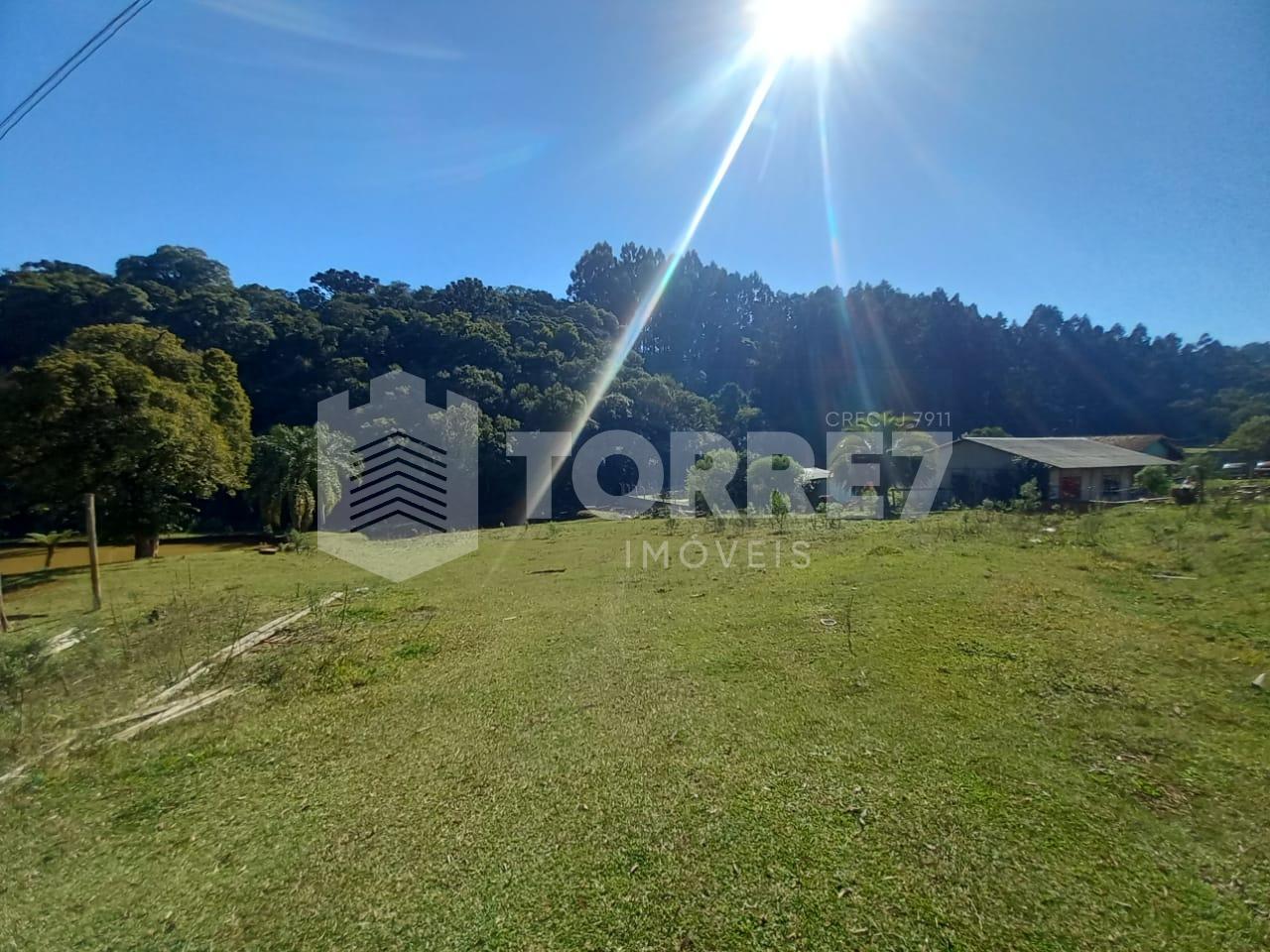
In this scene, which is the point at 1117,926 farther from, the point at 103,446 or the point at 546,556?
the point at 103,446

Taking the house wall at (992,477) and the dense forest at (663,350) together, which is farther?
the dense forest at (663,350)

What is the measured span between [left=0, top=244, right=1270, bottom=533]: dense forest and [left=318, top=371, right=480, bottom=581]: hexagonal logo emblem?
199 centimetres

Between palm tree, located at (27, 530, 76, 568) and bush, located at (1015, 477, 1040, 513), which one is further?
bush, located at (1015, 477, 1040, 513)

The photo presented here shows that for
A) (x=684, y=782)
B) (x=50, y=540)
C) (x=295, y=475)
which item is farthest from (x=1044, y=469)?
(x=50, y=540)

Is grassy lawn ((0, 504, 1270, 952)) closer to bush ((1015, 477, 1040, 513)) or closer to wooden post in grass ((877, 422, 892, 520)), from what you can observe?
bush ((1015, 477, 1040, 513))

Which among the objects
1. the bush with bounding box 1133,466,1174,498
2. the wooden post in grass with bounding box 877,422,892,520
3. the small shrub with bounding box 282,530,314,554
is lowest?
the small shrub with bounding box 282,530,314,554

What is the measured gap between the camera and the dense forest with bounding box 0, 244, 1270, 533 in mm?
29594

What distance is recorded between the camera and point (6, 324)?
26.2 metres

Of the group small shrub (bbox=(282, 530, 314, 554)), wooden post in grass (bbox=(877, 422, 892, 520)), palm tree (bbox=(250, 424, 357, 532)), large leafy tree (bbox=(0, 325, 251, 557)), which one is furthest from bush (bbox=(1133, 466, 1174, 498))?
large leafy tree (bbox=(0, 325, 251, 557))

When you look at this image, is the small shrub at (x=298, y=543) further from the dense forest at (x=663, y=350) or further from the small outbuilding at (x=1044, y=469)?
the small outbuilding at (x=1044, y=469)

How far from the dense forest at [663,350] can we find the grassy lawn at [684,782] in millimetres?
23500

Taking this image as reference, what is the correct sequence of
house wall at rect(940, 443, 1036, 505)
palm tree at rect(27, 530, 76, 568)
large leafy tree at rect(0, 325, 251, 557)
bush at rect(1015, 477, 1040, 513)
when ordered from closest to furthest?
large leafy tree at rect(0, 325, 251, 557) < palm tree at rect(27, 530, 76, 568) < bush at rect(1015, 477, 1040, 513) < house wall at rect(940, 443, 1036, 505)

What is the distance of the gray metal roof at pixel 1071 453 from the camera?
2133cm

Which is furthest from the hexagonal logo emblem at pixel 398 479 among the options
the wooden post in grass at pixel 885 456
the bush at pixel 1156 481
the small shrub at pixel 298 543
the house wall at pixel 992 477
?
the bush at pixel 1156 481
